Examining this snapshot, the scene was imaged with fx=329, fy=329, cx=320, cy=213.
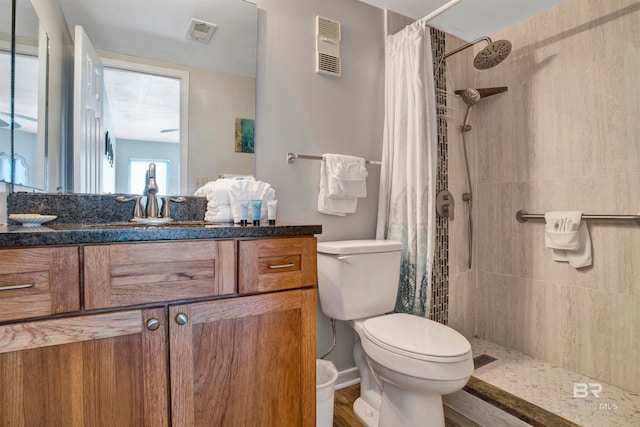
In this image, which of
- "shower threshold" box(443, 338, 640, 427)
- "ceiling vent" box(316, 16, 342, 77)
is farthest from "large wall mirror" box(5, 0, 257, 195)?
"shower threshold" box(443, 338, 640, 427)

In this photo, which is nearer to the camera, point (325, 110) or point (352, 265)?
point (352, 265)

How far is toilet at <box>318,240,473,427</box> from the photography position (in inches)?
47.3

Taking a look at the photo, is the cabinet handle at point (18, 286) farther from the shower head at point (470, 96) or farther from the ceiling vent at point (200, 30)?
the shower head at point (470, 96)

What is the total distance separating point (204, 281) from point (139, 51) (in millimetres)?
1091

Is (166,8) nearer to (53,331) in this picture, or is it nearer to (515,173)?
(53,331)

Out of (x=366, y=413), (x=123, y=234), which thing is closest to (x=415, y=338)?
(x=366, y=413)

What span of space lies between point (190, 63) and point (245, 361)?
1.31m

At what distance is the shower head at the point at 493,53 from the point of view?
1773 mm

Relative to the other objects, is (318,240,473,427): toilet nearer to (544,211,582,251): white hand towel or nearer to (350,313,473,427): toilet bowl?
(350,313,473,427): toilet bowl

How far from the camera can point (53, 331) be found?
2.55 feet

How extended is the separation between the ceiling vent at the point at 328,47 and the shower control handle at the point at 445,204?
1.01 metres

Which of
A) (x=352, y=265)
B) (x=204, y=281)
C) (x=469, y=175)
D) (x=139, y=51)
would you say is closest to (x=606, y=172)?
(x=469, y=175)

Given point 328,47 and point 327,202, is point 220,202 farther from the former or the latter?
point 328,47

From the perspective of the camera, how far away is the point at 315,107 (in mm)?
1813
